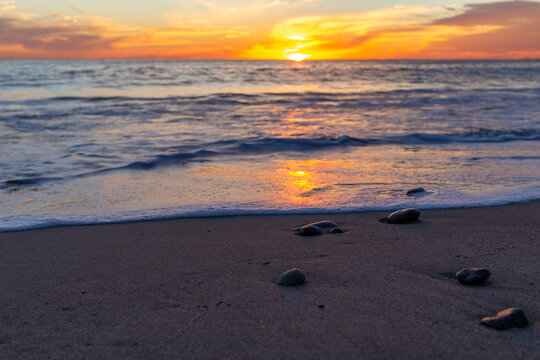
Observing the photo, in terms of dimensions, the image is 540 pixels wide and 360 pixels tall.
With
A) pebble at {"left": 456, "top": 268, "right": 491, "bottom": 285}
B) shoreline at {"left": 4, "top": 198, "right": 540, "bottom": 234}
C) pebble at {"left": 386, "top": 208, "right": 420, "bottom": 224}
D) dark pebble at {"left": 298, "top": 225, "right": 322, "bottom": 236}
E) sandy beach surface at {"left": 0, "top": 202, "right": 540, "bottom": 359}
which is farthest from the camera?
shoreline at {"left": 4, "top": 198, "right": 540, "bottom": 234}

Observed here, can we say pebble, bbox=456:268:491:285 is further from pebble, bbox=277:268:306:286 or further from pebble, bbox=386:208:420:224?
pebble, bbox=386:208:420:224

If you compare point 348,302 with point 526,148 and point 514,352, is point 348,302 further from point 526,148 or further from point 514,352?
point 526,148

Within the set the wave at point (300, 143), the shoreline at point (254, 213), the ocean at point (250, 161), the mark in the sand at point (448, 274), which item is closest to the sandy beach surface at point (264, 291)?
the mark in the sand at point (448, 274)

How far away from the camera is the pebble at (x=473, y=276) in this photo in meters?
2.51

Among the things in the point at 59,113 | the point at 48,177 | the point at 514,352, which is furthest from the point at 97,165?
the point at 59,113

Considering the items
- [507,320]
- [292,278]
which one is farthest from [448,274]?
[292,278]

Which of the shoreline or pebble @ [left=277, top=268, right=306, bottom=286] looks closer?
pebble @ [left=277, top=268, right=306, bottom=286]

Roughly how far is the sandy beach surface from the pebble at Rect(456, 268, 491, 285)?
2.5 inches

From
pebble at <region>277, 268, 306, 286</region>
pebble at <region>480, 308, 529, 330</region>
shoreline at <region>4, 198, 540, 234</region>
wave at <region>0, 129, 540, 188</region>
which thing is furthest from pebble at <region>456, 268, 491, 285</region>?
wave at <region>0, 129, 540, 188</region>

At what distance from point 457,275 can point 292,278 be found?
91 centimetres

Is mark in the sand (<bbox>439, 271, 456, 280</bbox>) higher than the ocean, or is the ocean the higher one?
the ocean

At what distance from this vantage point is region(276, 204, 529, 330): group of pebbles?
2.04 meters

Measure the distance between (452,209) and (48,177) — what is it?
4422mm

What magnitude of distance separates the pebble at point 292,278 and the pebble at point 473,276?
85 centimetres
